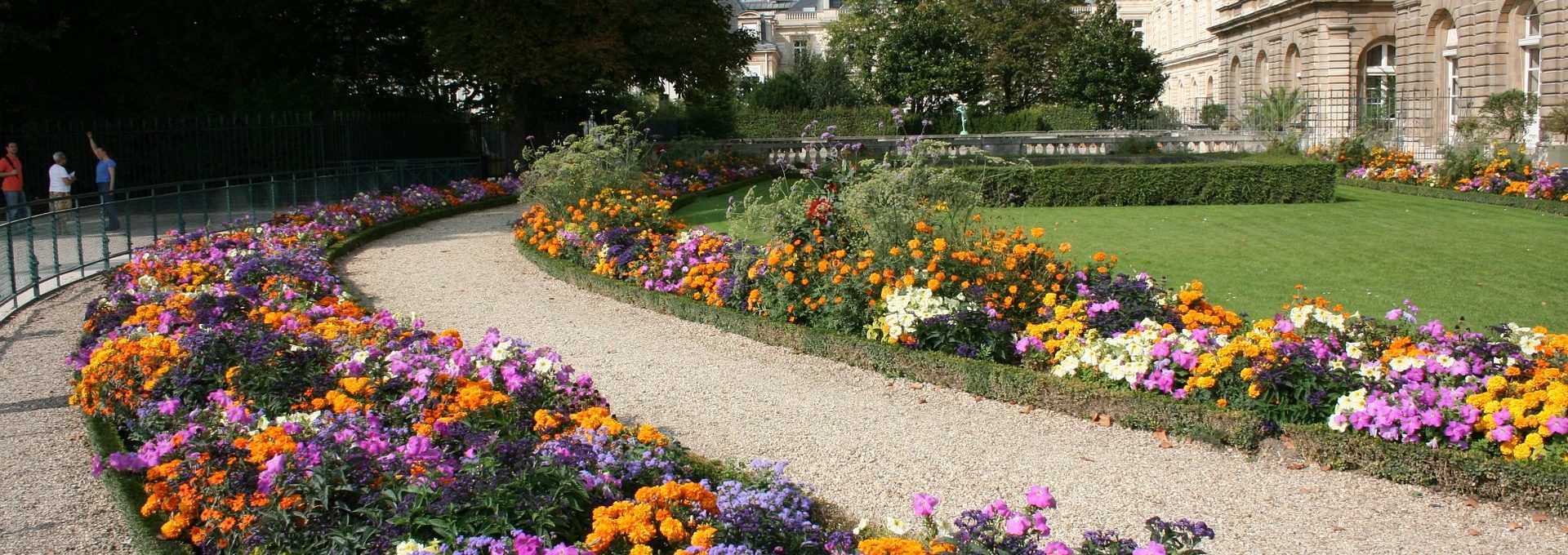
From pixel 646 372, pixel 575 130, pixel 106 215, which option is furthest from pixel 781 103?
pixel 646 372

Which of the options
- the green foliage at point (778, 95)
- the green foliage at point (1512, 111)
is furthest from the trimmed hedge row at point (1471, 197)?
the green foliage at point (778, 95)

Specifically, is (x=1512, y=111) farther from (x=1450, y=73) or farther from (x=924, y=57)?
(x=924, y=57)

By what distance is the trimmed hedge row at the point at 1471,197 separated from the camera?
54.7 ft

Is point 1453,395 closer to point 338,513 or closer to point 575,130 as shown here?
point 338,513

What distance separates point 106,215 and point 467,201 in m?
7.89

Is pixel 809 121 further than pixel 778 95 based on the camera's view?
No

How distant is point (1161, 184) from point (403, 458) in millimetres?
15606

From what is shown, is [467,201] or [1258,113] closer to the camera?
[467,201]

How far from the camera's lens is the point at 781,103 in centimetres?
4909

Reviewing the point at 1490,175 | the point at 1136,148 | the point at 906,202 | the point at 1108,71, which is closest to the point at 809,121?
the point at 1108,71

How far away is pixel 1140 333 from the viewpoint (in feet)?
22.0

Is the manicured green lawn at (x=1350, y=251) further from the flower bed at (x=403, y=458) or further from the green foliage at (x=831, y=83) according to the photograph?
the green foliage at (x=831, y=83)

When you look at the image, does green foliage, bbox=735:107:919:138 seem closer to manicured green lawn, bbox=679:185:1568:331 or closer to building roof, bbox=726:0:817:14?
manicured green lawn, bbox=679:185:1568:331

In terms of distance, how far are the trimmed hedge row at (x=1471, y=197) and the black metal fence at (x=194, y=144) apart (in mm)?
18184
